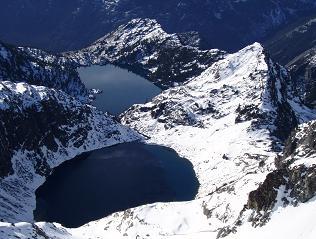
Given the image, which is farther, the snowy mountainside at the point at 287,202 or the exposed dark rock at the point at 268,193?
the exposed dark rock at the point at 268,193

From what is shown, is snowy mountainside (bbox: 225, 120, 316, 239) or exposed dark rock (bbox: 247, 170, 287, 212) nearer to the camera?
snowy mountainside (bbox: 225, 120, 316, 239)

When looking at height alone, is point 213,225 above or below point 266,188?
below

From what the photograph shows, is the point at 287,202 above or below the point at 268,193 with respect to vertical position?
above

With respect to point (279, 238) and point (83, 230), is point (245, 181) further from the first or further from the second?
point (279, 238)

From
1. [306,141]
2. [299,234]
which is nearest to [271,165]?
[306,141]

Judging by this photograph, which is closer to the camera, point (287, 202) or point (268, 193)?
point (287, 202)

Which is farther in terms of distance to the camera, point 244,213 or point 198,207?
point 198,207

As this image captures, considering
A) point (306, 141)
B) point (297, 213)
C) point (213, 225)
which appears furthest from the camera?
point (213, 225)

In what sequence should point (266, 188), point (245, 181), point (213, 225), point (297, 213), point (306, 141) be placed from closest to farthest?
point (297, 213), point (266, 188), point (306, 141), point (213, 225), point (245, 181)

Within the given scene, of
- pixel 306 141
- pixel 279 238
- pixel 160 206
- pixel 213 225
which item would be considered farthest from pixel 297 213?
pixel 160 206

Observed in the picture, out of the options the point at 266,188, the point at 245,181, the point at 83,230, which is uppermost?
the point at 266,188
